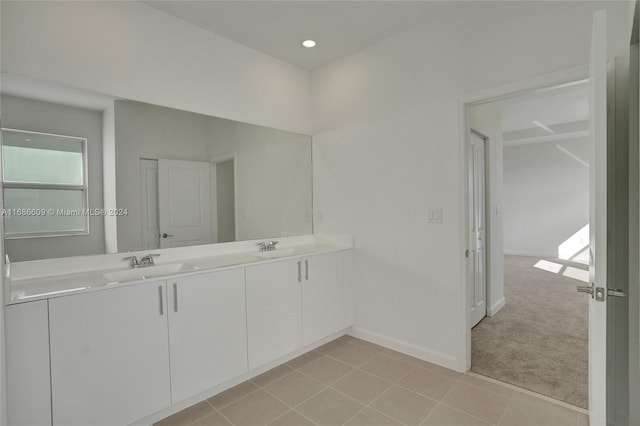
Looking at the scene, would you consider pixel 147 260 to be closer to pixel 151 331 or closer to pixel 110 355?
pixel 151 331

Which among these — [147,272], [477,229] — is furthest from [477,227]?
[147,272]

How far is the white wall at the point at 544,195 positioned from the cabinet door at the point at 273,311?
749cm

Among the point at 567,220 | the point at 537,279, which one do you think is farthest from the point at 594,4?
the point at 567,220

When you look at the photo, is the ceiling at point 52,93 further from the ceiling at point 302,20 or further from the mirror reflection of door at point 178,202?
the ceiling at point 302,20

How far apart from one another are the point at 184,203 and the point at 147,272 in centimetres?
68

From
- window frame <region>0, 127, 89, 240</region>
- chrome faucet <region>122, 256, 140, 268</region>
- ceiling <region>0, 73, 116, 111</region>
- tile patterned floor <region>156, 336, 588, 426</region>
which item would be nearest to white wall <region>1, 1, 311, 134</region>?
ceiling <region>0, 73, 116, 111</region>

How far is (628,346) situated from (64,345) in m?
2.97

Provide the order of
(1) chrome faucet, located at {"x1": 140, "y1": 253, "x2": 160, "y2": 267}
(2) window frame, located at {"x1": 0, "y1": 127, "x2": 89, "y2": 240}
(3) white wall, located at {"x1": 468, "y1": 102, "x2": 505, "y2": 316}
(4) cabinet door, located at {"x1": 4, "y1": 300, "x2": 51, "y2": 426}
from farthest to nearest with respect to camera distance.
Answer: (3) white wall, located at {"x1": 468, "y1": 102, "x2": 505, "y2": 316}, (1) chrome faucet, located at {"x1": 140, "y1": 253, "x2": 160, "y2": 267}, (2) window frame, located at {"x1": 0, "y1": 127, "x2": 89, "y2": 240}, (4) cabinet door, located at {"x1": 4, "y1": 300, "x2": 51, "y2": 426}

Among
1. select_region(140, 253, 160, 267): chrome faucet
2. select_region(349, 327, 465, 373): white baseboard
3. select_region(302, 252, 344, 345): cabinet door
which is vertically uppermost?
select_region(140, 253, 160, 267): chrome faucet

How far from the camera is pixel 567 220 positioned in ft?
24.5

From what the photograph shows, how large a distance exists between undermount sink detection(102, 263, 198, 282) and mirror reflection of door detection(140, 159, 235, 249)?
0.21m

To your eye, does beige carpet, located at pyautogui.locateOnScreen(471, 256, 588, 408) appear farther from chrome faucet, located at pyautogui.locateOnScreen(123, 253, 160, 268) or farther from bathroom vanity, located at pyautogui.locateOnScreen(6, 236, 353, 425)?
chrome faucet, located at pyautogui.locateOnScreen(123, 253, 160, 268)

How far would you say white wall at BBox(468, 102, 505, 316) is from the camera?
Answer: 12.2 ft

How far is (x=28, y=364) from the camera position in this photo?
1.54 metres
